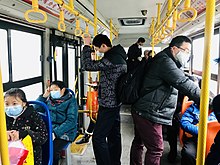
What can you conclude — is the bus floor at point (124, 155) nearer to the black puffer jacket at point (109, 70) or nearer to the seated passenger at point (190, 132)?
the seated passenger at point (190, 132)

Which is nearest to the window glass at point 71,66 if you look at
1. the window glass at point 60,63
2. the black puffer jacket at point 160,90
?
the window glass at point 60,63

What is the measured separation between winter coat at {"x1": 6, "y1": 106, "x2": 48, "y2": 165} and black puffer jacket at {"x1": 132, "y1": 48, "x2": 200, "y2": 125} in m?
0.91

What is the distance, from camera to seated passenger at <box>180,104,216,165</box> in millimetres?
2221

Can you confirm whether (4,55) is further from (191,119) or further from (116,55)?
(191,119)

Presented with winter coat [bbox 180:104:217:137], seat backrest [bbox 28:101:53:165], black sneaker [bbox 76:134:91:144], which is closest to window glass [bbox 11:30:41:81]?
seat backrest [bbox 28:101:53:165]

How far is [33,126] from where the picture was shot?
189 cm

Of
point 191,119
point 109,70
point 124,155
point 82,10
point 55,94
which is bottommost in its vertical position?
point 124,155

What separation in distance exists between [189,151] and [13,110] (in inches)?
69.2

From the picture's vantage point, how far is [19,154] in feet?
4.59

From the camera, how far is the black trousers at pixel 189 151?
2.14 meters

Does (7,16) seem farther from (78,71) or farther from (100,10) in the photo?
(78,71)

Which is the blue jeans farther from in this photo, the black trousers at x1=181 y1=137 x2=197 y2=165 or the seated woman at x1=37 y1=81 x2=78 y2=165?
the seated woman at x1=37 y1=81 x2=78 y2=165

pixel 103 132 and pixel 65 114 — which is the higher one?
pixel 65 114

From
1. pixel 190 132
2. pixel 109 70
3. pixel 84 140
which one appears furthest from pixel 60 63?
pixel 190 132
